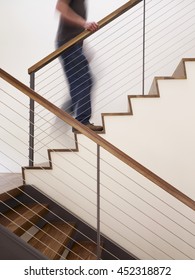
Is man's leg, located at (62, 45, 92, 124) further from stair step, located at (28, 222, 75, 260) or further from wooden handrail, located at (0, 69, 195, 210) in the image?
wooden handrail, located at (0, 69, 195, 210)

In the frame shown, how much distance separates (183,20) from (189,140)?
1866 mm

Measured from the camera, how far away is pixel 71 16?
2773 mm

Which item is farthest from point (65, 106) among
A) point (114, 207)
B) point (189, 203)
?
point (189, 203)

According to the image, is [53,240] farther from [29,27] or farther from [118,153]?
[29,27]

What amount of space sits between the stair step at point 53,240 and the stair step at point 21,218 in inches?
4.6

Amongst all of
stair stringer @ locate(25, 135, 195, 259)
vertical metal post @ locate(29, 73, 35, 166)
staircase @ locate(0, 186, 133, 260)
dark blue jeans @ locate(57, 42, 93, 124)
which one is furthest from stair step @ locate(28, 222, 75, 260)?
dark blue jeans @ locate(57, 42, 93, 124)

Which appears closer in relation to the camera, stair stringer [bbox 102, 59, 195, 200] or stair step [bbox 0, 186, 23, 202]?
stair step [bbox 0, 186, 23, 202]

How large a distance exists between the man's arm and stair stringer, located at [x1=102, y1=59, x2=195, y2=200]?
708 millimetres

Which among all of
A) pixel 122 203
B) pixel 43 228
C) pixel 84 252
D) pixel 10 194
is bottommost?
pixel 84 252

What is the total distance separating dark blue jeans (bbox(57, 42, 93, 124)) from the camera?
301 cm

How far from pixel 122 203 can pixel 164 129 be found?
2.52 ft

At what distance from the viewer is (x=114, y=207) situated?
2.98 metres

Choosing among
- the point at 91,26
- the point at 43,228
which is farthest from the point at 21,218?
the point at 91,26

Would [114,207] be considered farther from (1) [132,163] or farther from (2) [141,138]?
(1) [132,163]
